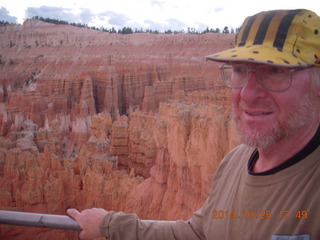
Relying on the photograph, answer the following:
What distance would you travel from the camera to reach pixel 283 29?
1.04m

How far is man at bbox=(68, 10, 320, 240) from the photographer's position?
0.98 m

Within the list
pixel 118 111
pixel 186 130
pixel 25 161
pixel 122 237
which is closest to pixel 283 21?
pixel 122 237

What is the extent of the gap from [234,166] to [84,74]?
24740 millimetres

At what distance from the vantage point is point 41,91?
74.9 ft

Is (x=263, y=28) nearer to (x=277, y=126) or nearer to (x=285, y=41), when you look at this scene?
(x=285, y=41)

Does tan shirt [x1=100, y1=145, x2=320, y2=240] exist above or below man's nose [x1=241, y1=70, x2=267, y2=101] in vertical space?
below

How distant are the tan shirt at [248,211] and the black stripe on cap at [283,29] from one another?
38cm

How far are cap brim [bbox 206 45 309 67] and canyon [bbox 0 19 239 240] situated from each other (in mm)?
3795

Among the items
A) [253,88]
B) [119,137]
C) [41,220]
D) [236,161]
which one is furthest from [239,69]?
[119,137]

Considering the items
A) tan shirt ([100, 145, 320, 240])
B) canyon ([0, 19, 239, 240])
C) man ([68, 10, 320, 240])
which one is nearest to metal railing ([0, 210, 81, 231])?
tan shirt ([100, 145, 320, 240])

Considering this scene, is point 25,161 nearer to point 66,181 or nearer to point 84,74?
point 66,181
